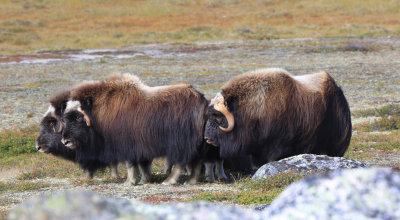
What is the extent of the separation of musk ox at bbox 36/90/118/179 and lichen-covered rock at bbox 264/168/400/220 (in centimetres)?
651

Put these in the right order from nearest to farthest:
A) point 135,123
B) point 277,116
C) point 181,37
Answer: point 277,116, point 135,123, point 181,37

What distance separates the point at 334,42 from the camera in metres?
35.8

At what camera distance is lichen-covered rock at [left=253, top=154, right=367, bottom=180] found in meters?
6.20

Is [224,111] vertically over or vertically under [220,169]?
over

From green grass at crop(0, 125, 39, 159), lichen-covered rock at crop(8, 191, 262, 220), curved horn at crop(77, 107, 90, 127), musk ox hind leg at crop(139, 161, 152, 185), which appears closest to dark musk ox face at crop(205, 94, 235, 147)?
musk ox hind leg at crop(139, 161, 152, 185)

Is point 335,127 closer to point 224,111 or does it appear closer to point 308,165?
point 308,165

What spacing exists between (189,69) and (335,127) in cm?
1890

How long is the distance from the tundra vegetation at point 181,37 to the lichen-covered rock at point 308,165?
21 cm

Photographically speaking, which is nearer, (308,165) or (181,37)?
(308,165)

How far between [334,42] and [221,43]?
27.3 ft

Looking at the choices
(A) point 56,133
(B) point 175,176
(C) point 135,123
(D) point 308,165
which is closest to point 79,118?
(A) point 56,133

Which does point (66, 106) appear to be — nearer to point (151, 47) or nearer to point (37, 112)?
point (37, 112)

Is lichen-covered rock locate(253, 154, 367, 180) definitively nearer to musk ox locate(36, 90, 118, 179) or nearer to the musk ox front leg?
musk ox locate(36, 90, 118, 179)

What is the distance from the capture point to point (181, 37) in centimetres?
4503
